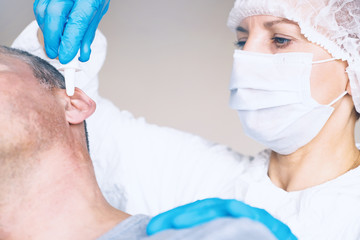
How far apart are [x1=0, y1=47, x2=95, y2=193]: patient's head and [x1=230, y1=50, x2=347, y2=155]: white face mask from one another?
54 cm

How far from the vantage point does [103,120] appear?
1862mm

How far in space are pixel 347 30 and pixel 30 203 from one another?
1089 millimetres

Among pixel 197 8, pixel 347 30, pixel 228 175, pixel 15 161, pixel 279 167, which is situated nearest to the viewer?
pixel 15 161

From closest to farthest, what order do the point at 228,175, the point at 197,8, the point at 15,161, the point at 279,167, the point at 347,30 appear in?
the point at 15,161, the point at 347,30, the point at 279,167, the point at 228,175, the point at 197,8

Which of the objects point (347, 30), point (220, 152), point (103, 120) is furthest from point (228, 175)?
point (347, 30)

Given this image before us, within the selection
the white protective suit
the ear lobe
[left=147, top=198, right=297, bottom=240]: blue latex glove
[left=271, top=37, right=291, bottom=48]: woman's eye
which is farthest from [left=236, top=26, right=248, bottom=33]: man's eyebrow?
[left=147, top=198, right=297, bottom=240]: blue latex glove

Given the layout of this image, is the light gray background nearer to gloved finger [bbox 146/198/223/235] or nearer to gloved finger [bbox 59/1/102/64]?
gloved finger [bbox 59/1/102/64]

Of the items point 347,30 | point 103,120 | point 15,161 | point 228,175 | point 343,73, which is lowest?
point 228,175

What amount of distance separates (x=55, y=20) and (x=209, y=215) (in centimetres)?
73

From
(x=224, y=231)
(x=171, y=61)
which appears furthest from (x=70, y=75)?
(x=171, y=61)

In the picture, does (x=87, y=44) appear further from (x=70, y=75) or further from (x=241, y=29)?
(x=241, y=29)

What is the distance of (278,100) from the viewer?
1.50 metres

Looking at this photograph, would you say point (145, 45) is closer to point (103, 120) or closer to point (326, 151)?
point (103, 120)

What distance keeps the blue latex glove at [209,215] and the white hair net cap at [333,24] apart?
1.90 ft
